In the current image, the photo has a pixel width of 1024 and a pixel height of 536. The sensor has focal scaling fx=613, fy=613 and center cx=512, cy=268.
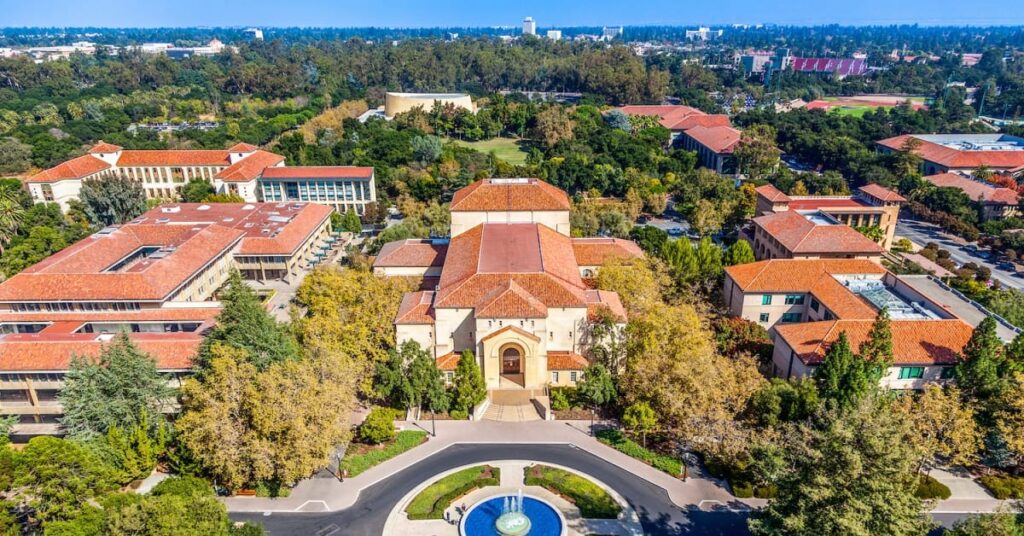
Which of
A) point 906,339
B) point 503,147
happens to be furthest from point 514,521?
point 503,147

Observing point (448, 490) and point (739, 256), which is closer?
point (448, 490)

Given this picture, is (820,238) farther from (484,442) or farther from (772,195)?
(484,442)

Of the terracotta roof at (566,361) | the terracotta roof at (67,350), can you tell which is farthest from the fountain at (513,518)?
the terracotta roof at (67,350)

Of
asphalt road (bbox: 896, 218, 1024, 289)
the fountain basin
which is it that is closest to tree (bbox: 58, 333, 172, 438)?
the fountain basin

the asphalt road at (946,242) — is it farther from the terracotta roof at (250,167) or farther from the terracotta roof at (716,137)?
the terracotta roof at (250,167)

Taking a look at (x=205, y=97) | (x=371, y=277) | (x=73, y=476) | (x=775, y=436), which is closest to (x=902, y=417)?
(x=775, y=436)

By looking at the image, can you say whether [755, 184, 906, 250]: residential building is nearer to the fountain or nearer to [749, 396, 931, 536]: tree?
[749, 396, 931, 536]: tree

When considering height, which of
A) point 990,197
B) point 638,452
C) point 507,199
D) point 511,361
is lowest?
point 638,452
